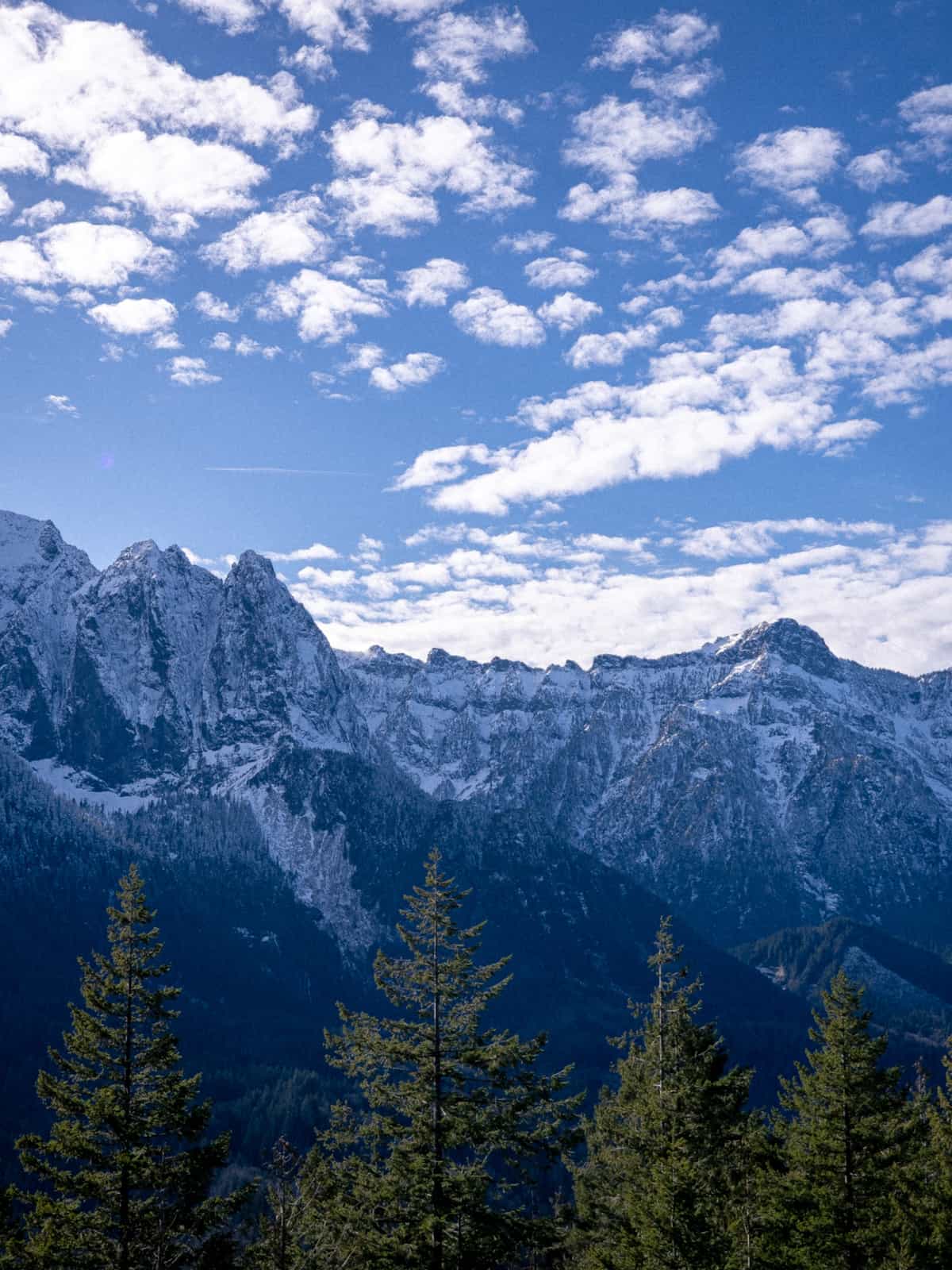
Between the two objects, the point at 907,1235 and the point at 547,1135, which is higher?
the point at 547,1135

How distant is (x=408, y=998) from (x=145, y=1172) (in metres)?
9.65

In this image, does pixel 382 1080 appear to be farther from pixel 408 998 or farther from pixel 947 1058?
pixel 947 1058

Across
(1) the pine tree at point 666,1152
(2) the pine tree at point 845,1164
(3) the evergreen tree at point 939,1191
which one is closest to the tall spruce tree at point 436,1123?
(1) the pine tree at point 666,1152

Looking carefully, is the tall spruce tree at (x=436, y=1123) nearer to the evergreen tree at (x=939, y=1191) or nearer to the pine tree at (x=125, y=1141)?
the pine tree at (x=125, y=1141)

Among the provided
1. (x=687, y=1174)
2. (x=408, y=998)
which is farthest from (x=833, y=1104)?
(x=408, y=998)

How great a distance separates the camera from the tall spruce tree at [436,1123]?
115 feet

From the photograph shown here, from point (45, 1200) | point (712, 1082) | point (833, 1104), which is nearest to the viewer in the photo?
point (45, 1200)

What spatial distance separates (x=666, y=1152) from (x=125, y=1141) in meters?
20.7

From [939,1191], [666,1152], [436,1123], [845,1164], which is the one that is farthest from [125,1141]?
[939,1191]

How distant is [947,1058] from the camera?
53.9m

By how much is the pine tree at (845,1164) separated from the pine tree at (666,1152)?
253 cm

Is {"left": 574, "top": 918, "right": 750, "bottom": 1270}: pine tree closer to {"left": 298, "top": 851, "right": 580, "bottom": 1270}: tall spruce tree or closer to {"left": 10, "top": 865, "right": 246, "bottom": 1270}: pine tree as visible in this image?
{"left": 298, "top": 851, "right": 580, "bottom": 1270}: tall spruce tree

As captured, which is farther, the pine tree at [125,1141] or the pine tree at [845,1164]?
the pine tree at [845,1164]

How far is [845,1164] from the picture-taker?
1741 inches
